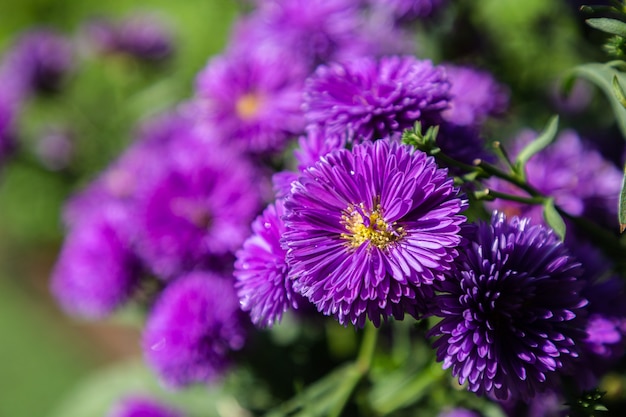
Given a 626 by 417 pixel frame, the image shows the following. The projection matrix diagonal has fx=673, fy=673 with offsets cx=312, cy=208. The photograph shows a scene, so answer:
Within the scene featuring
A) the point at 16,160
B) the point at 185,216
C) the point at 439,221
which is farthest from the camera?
the point at 16,160

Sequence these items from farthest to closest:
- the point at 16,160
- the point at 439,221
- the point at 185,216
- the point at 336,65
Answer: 1. the point at 16,160
2. the point at 185,216
3. the point at 336,65
4. the point at 439,221

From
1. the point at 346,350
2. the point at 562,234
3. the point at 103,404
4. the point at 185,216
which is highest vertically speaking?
the point at 562,234

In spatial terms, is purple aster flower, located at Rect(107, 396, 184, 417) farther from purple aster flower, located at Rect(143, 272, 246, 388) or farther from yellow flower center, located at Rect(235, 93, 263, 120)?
yellow flower center, located at Rect(235, 93, 263, 120)

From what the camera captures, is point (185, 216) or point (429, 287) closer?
point (429, 287)

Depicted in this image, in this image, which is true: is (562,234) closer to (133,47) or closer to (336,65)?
(336,65)

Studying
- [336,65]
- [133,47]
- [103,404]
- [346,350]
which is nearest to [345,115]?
[336,65]

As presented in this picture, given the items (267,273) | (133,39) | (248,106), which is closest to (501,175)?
(267,273)

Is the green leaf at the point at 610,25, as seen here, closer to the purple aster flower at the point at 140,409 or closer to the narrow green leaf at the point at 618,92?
the narrow green leaf at the point at 618,92

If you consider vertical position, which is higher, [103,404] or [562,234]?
[562,234]
